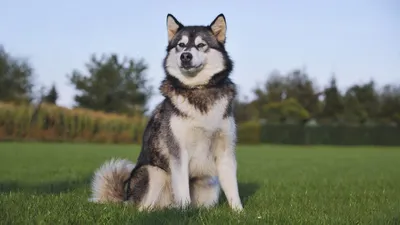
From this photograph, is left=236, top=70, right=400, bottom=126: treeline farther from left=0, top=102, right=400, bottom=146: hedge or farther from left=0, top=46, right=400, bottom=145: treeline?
left=0, top=102, right=400, bottom=146: hedge

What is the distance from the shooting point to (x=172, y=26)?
552cm

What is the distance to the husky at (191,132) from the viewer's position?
5102 mm

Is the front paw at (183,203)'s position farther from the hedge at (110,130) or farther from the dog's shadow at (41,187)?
the hedge at (110,130)

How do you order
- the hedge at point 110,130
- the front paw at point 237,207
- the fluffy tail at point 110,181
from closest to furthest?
the front paw at point 237,207 → the fluffy tail at point 110,181 → the hedge at point 110,130

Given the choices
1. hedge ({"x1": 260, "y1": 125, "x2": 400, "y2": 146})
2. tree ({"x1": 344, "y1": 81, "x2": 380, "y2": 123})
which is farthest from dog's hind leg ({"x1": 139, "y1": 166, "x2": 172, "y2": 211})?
tree ({"x1": 344, "y1": 81, "x2": 380, "y2": 123})

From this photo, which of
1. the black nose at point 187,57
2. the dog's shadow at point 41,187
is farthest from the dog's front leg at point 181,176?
the dog's shadow at point 41,187

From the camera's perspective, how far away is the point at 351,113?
Result: 63.8 metres

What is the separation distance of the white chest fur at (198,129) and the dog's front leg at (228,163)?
9 centimetres

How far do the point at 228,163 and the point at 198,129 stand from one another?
541mm

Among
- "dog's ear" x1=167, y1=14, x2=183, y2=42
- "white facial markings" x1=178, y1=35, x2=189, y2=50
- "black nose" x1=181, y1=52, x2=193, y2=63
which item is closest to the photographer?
"black nose" x1=181, y1=52, x2=193, y2=63

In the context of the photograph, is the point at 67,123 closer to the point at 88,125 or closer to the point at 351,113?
the point at 88,125

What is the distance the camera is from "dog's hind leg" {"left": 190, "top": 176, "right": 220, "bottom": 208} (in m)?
5.55

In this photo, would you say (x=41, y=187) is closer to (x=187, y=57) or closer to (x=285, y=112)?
(x=187, y=57)

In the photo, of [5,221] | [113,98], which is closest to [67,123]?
[113,98]
